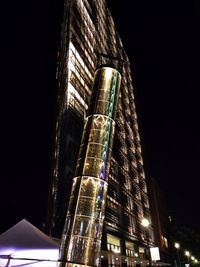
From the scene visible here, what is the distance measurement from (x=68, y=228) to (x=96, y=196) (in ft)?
6.24

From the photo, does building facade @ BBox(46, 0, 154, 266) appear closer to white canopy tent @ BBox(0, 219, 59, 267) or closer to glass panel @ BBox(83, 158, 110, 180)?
glass panel @ BBox(83, 158, 110, 180)

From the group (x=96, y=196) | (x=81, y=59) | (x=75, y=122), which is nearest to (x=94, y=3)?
(x=81, y=59)

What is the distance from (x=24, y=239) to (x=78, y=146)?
17860 mm

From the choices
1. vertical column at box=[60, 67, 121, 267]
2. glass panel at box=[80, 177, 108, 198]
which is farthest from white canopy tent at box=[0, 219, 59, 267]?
glass panel at box=[80, 177, 108, 198]

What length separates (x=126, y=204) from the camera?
136 ft

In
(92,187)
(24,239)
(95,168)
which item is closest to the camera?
(24,239)

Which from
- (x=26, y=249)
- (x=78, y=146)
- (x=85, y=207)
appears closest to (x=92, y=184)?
(x=85, y=207)

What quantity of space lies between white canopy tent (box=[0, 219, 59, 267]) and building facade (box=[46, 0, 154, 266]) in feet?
35.4

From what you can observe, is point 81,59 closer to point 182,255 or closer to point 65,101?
point 65,101

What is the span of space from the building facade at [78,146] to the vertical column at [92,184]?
120 inches

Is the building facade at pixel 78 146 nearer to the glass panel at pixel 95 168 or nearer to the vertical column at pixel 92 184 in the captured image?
the vertical column at pixel 92 184

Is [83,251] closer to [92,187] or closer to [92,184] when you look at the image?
[92,187]

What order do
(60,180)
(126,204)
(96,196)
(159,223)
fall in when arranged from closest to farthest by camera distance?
(96,196) → (60,180) → (126,204) → (159,223)

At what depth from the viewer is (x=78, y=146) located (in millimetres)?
29391
